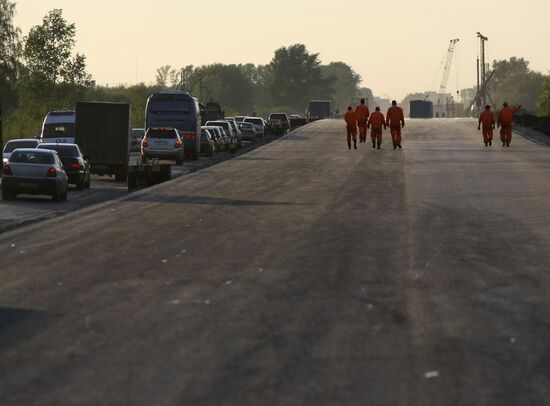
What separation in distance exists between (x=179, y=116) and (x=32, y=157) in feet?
84.0

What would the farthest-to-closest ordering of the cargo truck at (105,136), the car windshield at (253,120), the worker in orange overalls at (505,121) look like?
the car windshield at (253,120)
the worker in orange overalls at (505,121)
the cargo truck at (105,136)

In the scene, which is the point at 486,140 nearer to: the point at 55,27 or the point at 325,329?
the point at 325,329

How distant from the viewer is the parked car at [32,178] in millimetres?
33906

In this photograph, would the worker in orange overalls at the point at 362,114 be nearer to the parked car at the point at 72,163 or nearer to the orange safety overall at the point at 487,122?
the orange safety overall at the point at 487,122

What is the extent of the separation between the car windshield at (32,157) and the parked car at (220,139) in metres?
32.0

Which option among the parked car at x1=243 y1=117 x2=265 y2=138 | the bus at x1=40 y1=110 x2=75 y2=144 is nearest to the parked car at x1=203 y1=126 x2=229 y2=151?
the bus at x1=40 y1=110 x2=75 y2=144

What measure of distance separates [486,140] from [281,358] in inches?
2087

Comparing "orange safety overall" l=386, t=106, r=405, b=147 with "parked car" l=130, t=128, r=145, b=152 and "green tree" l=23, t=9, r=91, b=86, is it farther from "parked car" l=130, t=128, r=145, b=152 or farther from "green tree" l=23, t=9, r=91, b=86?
"green tree" l=23, t=9, r=91, b=86

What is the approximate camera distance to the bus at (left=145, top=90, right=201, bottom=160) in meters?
58.7

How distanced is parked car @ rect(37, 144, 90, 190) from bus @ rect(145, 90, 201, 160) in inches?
729

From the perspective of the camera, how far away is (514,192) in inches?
1315

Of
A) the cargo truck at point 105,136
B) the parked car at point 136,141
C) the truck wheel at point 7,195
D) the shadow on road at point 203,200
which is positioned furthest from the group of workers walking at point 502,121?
the truck wheel at point 7,195

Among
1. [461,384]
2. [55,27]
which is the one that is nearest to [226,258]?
[461,384]

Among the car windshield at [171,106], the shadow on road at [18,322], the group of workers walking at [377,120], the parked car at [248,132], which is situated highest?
the car windshield at [171,106]
